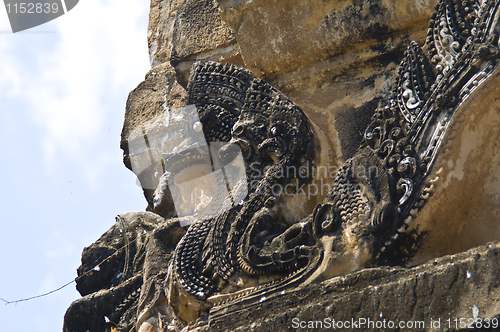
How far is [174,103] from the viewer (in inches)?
158

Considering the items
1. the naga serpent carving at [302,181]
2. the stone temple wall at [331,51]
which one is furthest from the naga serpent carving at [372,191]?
Result: the stone temple wall at [331,51]

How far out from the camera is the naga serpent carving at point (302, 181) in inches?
89.7

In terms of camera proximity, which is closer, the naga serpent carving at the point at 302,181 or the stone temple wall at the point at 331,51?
the naga serpent carving at the point at 302,181

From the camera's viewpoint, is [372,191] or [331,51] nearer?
[372,191]

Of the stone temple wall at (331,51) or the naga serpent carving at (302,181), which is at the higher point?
the stone temple wall at (331,51)

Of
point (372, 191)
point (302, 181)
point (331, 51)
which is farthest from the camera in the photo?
point (331, 51)

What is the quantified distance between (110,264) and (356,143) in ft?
5.88

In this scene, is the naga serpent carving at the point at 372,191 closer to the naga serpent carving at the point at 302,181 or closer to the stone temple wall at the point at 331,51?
the naga serpent carving at the point at 302,181

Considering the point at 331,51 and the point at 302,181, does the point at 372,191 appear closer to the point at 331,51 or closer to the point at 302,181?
the point at 302,181

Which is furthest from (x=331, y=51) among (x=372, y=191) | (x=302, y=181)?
(x=372, y=191)

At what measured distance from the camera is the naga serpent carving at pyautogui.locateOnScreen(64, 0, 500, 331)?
2277 mm

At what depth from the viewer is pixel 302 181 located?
2830 mm

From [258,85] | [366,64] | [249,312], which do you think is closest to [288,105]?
[258,85]

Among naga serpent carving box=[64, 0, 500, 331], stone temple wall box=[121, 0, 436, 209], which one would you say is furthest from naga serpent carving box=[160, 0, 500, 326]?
stone temple wall box=[121, 0, 436, 209]
